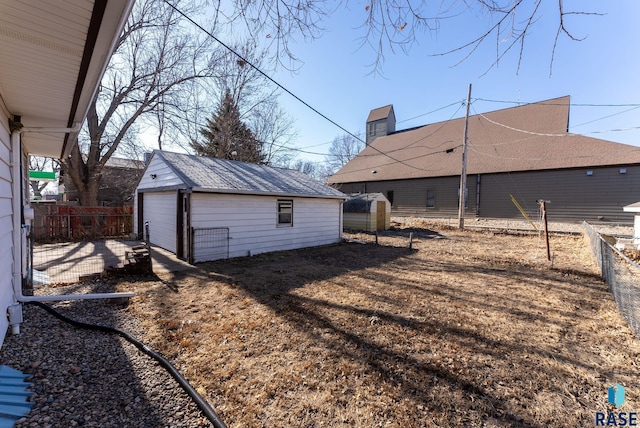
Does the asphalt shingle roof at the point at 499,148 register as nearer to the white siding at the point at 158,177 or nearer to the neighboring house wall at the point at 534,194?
the neighboring house wall at the point at 534,194

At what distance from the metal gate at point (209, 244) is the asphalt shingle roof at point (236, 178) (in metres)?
1.32

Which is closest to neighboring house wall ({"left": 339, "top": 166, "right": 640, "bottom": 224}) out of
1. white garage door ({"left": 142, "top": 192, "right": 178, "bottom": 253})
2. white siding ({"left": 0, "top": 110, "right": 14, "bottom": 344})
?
white garage door ({"left": 142, "top": 192, "right": 178, "bottom": 253})

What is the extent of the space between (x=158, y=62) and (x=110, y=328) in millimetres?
15547

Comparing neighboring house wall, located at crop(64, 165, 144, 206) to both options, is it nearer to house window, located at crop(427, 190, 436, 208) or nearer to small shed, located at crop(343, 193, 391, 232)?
small shed, located at crop(343, 193, 391, 232)

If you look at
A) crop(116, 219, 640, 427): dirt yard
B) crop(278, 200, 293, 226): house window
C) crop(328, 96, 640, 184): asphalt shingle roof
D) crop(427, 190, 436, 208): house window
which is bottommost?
crop(116, 219, 640, 427): dirt yard

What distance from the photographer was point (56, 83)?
3.09 m

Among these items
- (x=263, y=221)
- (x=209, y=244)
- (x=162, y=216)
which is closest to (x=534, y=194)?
(x=263, y=221)

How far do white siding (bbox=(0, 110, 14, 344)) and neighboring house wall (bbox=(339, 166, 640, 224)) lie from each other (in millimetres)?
21938

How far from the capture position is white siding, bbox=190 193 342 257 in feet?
27.7

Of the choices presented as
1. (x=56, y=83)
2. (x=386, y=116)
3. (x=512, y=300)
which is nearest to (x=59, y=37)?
(x=56, y=83)

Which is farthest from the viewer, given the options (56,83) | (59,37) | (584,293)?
(584,293)

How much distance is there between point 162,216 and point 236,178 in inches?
124

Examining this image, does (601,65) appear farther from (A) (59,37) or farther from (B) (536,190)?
(B) (536,190)

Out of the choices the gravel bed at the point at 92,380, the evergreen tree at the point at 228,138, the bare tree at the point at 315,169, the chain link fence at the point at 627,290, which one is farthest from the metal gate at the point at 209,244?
the bare tree at the point at 315,169
